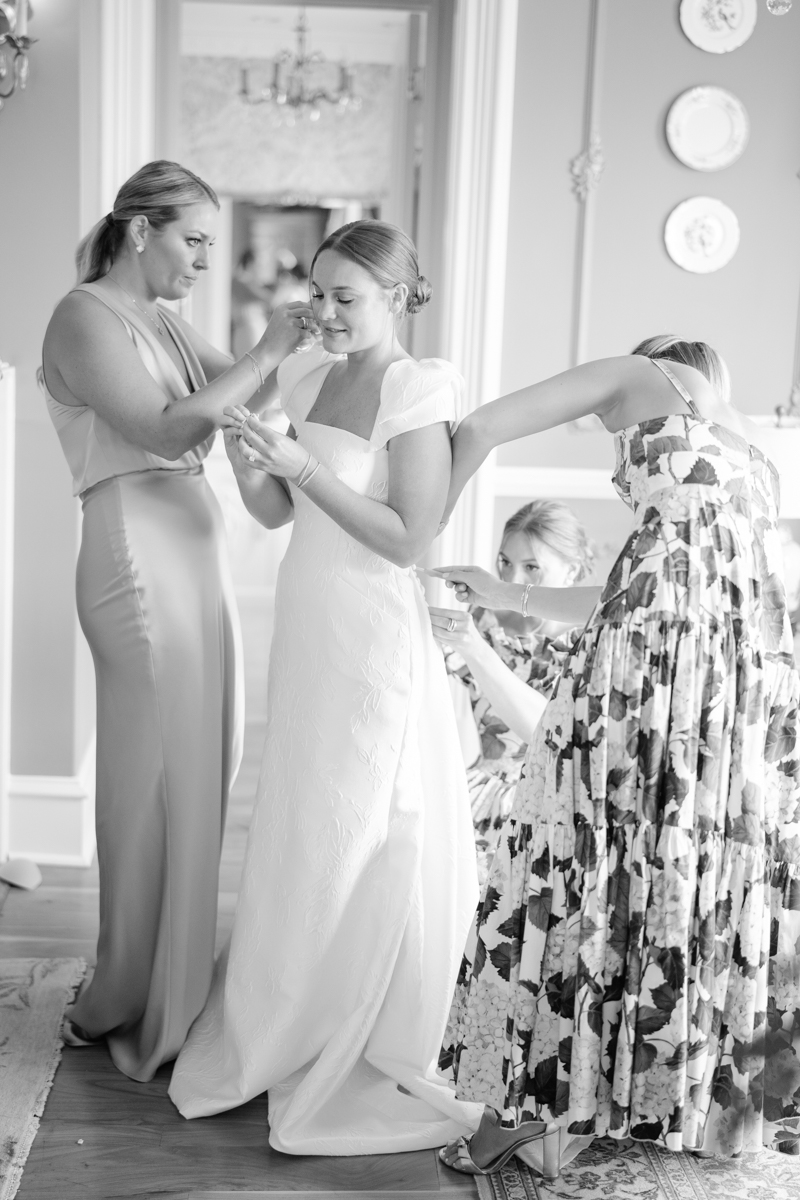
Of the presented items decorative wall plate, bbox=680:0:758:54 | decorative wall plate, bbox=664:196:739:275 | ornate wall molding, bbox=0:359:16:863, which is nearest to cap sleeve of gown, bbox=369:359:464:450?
ornate wall molding, bbox=0:359:16:863

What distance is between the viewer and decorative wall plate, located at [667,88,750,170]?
3.93 metres

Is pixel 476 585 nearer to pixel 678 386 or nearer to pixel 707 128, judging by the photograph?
pixel 678 386

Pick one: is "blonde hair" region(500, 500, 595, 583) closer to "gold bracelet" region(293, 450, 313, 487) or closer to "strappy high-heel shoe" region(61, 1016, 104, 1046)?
"gold bracelet" region(293, 450, 313, 487)

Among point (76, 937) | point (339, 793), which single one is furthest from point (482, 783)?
point (76, 937)

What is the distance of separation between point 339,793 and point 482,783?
2.12 ft

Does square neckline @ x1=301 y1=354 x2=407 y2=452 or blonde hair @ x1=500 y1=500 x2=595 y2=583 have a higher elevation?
square neckline @ x1=301 y1=354 x2=407 y2=452

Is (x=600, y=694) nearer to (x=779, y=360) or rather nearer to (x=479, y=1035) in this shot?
(x=479, y=1035)

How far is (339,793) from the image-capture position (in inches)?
83.4

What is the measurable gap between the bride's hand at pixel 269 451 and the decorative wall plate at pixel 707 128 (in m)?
2.56

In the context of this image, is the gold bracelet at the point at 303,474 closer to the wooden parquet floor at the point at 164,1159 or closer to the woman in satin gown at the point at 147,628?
the woman in satin gown at the point at 147,628

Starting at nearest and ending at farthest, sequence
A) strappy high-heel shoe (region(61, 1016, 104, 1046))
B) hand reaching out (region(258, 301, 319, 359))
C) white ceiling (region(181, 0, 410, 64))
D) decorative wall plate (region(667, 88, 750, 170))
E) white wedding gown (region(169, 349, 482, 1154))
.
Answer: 1. white wedding gown (region(169, 349, 482, 1154))
2. hand reaching out (region(258, 301, 319, 359))
3. strappy high-heel shoe (region(61, 1016, 104, 1046))
4. decorative wall plate (region(667, 88, 750, 170))
5. white ceiling (region(181, 0, 410, 64))

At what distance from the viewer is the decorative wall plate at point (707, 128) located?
12.9ft

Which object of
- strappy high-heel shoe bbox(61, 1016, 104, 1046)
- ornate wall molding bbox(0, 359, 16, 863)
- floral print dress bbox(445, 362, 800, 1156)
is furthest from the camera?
ornate wall molding bbox(0, 359, 16, 863)

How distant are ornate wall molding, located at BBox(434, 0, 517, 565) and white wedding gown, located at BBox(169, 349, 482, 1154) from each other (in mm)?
1868
